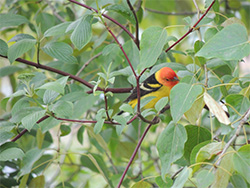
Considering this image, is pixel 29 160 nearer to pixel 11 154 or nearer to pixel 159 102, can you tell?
pixel 11 154

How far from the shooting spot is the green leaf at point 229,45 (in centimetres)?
92

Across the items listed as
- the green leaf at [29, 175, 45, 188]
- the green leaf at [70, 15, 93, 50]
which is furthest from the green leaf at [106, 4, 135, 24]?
the green leaf at [29, 175, 45, 188]

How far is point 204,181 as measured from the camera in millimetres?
870

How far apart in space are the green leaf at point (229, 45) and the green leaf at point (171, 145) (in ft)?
0.94

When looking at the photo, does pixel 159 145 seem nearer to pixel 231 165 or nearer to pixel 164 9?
pixel 231 165

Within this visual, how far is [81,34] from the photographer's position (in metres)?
1.28

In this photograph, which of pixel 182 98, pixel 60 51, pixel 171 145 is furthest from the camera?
pixel 60 51

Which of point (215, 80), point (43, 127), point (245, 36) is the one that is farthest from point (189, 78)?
point (43, 127)

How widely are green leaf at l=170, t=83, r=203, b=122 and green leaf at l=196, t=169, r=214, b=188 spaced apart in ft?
0.54

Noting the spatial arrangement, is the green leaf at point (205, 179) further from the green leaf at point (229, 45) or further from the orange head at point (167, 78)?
the orange head at point (167, 78)

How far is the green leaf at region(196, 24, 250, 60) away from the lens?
3.02 ft

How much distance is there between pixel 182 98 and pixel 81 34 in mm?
498

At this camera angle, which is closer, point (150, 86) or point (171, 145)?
point (171, 145)

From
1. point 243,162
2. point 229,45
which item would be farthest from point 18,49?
point 243,162
